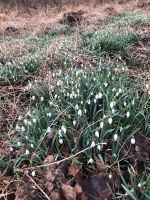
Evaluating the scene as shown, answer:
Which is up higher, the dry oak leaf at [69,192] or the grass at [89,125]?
the grass at [89,125]

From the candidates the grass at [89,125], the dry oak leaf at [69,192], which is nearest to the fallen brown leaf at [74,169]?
the grass at [89,125]

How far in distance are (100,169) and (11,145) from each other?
0.76 m

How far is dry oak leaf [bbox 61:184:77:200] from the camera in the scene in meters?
2.50

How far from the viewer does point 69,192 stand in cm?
253

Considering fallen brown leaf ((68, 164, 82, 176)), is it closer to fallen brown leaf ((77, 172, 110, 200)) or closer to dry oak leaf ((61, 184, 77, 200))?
fallen brown leaf ((77, 172, 110, 200))

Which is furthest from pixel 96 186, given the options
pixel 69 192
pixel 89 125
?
pixel 89 125

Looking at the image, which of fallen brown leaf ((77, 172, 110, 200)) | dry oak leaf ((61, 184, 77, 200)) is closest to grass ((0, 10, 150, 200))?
fallen brown leaf ((77, 172, 110, 200))

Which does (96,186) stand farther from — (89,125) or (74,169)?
(89,125)

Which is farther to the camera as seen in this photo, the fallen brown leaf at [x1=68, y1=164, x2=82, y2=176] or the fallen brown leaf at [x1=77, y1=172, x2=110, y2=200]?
the fallen brown leaf at [x1=68, y1=164, x2=82, y2=176]

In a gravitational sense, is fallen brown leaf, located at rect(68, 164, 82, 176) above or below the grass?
below

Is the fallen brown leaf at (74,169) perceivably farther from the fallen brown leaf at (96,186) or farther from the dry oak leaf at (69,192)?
the dry oak leaf at (69,192)

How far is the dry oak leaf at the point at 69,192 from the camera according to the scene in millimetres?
2498

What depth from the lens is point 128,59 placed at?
18.2 ft

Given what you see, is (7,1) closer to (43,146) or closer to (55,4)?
(55,4)
